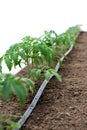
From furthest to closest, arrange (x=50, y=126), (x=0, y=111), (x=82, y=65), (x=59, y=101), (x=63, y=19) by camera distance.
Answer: (x=63, y=19) → (x=82, y=65) → (x=59, y=101) → (x=0, y=111) → (x=50, y=126)

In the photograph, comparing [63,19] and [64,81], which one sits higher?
[63,19]

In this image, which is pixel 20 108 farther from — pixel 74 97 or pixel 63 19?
pixel 63 19

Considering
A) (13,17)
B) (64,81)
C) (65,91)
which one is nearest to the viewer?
(65,91)

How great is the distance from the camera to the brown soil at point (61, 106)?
2.66m

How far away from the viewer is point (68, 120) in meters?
2.73

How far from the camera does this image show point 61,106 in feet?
9.92

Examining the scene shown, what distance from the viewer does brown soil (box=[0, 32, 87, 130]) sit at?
2.66 m

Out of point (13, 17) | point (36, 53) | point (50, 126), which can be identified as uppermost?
point (13, 17)

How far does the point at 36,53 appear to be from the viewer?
10.6 feet

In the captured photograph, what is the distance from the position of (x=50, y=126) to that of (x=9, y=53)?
0.80 m

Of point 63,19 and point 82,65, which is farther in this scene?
point 63,19

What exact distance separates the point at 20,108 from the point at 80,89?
82cm

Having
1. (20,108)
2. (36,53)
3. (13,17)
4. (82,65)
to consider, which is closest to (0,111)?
(20,108)

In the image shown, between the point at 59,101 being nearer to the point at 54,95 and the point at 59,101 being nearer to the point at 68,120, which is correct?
the point at 54,95
